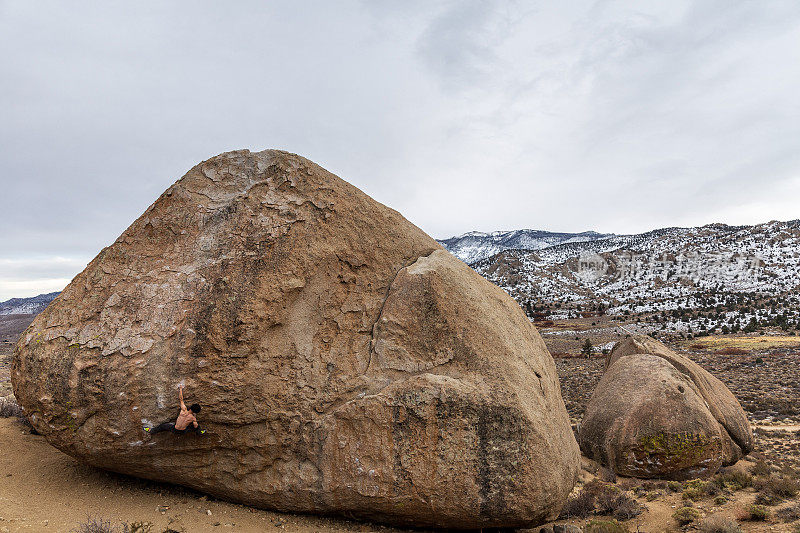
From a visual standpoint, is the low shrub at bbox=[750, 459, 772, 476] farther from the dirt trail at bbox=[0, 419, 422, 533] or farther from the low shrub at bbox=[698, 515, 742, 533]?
the dirt trail at bbox=[0, 419, 422, 533]

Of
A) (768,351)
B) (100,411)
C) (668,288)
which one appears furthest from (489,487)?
(668,288)

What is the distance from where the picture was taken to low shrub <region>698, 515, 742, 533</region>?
5832 millimetres

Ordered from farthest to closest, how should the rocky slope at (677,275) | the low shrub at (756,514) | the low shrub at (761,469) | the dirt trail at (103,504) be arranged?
the rocky slope at (677,275) → the low shrub at (761,469) → the low shrub at (756,514) → the dirt trail at (103,504)

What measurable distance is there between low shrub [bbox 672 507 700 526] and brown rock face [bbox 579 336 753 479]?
2.52 m

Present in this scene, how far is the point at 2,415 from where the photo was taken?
8586 mm

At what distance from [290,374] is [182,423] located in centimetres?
149

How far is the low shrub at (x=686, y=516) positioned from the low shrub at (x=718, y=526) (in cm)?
56

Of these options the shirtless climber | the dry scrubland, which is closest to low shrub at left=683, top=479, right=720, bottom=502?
the dry scrubland

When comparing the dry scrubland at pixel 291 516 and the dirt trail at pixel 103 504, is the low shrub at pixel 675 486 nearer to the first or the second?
the dry scrubland at pixel 291 516

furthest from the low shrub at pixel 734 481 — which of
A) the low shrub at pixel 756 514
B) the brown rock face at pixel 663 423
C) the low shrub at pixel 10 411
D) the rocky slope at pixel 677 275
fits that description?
the rocky slope at pixel 677 275

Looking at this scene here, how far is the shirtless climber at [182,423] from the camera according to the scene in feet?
18.5

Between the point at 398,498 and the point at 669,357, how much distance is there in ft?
32.0

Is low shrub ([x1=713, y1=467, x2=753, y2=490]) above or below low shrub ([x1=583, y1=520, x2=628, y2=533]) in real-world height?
below

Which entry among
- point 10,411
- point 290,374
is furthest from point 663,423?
point 10,411
